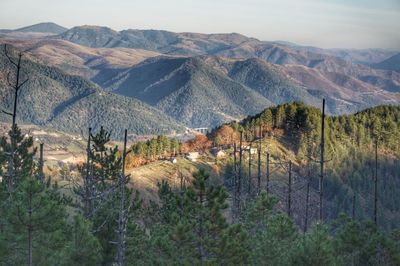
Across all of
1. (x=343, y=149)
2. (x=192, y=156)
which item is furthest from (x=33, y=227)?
(x=343, y=149)

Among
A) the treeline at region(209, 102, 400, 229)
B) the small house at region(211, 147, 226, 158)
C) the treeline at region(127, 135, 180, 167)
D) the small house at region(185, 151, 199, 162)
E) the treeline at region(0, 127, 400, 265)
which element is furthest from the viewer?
the treeline at region(209, 102, 400, 229)

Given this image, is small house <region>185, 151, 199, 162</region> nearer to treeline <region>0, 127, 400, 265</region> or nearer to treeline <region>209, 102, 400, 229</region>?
treeline <region>209, 102, 400, 229</region>

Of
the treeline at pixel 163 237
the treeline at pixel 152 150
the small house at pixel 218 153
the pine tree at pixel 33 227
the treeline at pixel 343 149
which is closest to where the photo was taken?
the pine tree at pixel 33 227

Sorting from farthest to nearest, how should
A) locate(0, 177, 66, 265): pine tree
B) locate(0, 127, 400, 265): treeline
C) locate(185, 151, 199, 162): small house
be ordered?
locate(185, 151, 199, 162): small house, locate(0, 127, 400, 265): treeline, locate(0, 177, 66, 265): pine tree

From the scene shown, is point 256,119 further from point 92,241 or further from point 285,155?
point 92,241

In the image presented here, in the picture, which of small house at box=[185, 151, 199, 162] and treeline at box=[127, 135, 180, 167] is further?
small house at box=[185, 151, 199, 162]

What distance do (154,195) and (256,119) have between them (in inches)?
1648

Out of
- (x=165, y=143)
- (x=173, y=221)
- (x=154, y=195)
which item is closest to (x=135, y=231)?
(x=173, y=221)

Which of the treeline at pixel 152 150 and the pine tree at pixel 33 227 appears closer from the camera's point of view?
the pine tree at pixel 33 227

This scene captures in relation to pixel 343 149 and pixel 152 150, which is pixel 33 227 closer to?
pixel 152 150

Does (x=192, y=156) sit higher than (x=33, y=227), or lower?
lower

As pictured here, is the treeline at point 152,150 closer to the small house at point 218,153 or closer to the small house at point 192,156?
the small house at point 192,156

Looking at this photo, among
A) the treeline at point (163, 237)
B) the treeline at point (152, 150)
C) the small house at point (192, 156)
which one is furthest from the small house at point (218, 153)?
the treeline at point (163, 237)

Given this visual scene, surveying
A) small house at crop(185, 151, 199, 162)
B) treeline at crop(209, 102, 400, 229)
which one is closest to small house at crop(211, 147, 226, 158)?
small house at crop(185, 151, 199, 162)
